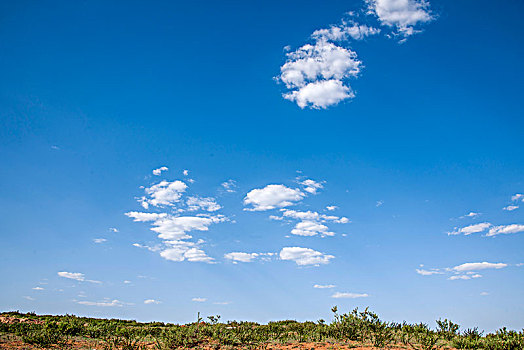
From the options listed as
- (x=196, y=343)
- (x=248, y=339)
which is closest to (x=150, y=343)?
(x=196, y=343)

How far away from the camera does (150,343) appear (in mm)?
18938

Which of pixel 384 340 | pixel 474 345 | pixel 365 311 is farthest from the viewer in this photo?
pixel 365 311

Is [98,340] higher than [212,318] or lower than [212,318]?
lower

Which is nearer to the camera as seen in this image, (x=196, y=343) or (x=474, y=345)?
(x=474, y=345)

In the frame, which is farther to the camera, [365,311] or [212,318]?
[212,318]

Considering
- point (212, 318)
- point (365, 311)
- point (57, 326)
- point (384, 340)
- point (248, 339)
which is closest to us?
point (384, 340)

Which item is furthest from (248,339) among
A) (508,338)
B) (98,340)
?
(508,338)

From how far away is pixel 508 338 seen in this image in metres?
15.0

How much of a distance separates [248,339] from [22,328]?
48.4 ft

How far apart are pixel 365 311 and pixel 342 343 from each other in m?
2.92

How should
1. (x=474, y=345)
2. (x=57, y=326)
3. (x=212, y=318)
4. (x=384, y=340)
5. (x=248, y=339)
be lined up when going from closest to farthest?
(x=474, y=345), (x=384, y=340), (x=248, y=339), (x=212, y=318), (x=57, y=326)

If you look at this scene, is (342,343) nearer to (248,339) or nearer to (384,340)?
(384,340)

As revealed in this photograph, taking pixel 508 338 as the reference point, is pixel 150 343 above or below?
below

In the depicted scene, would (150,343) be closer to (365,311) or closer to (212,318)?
(212,318)
